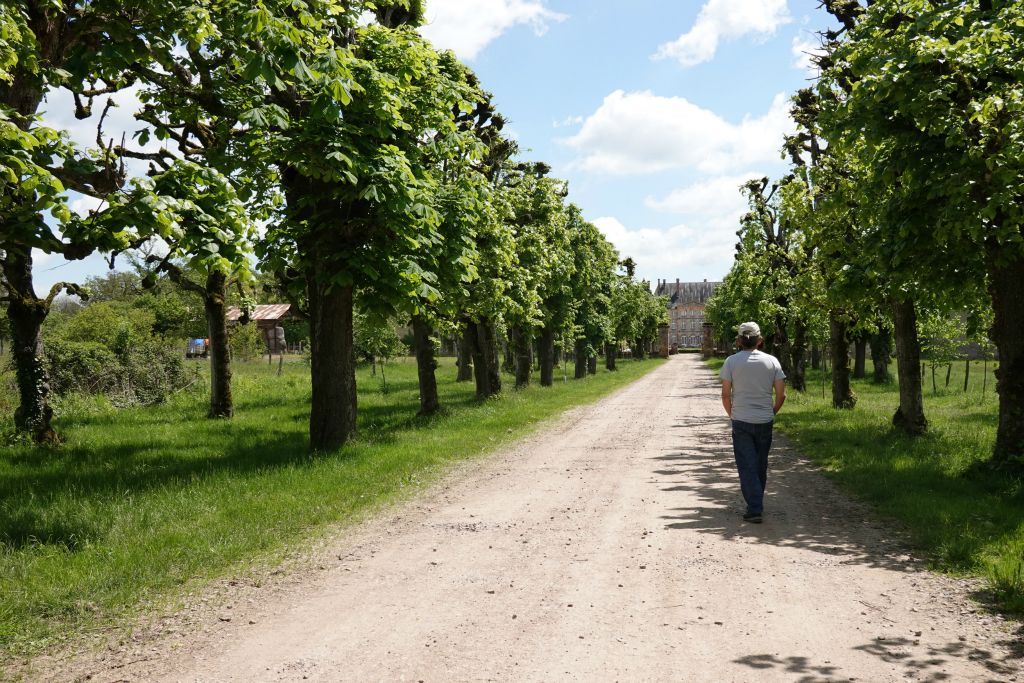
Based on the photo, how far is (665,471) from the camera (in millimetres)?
11203

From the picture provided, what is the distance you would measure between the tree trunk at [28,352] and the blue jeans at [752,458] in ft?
42.6

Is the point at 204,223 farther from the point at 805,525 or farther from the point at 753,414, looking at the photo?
the point at 805,525

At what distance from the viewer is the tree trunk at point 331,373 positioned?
12.8 m

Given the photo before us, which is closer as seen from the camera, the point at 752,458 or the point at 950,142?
the point at 752,458

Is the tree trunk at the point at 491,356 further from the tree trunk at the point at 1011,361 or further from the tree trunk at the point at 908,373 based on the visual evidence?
the tree trunk at the point at 1011,361

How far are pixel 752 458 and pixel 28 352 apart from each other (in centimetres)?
1362

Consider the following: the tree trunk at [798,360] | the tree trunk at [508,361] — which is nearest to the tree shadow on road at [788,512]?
the tree trunk at [798,360]

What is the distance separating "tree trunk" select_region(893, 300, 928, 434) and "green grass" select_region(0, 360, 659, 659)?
810cm

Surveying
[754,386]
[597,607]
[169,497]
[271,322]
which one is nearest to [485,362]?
[169,497]

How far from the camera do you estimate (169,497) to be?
9164 millimetres

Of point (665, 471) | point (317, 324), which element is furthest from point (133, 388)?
point (665, 471)

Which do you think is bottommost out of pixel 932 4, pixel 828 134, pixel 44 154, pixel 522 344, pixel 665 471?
pixel 665 471

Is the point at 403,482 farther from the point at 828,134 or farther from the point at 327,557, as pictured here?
the point at 828,134

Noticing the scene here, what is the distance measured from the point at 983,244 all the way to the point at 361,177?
29.1 ft
